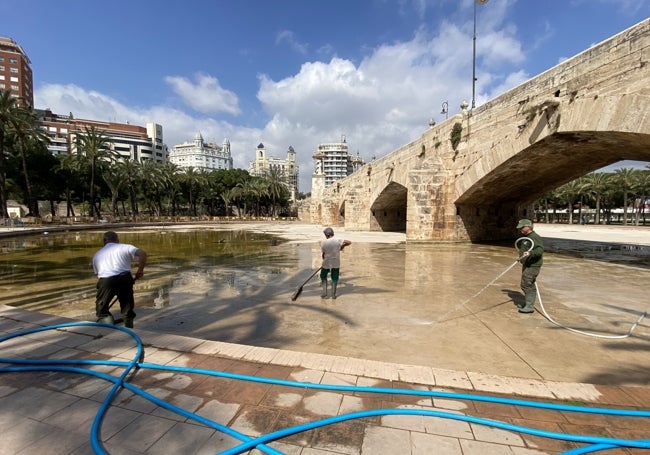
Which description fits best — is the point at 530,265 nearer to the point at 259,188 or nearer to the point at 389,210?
the point at 389,210

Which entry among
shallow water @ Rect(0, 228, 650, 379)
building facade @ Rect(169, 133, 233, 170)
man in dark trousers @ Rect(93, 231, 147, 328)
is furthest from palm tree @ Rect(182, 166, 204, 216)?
building facade @ Rect(169, 133, 233, 170)

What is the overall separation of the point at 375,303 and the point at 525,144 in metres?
9.25

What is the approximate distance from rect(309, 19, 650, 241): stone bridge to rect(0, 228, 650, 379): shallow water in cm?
410

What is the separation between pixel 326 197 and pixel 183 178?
30307mm

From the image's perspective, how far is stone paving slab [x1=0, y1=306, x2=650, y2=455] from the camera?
81.8 inches

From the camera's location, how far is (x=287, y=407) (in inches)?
97.5

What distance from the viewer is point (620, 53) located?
8.26m

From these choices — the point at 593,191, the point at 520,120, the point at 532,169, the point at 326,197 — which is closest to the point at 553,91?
the point at 520,120

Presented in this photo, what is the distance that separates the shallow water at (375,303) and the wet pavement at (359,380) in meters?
0.05

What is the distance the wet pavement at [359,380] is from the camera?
214 centimetres

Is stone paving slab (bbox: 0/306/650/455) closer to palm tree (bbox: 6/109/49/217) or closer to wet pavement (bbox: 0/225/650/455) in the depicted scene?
wet pavement (bbox: 0/225/650/455)

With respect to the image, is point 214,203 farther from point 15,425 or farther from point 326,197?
point 15,425

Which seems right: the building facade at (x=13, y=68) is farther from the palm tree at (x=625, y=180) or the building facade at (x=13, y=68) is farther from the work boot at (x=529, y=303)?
the palm tree at (x=625, y=180)

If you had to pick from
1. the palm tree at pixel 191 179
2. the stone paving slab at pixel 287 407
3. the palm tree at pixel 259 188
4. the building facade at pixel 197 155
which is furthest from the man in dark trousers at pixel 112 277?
the building facade at pixel 197 155
